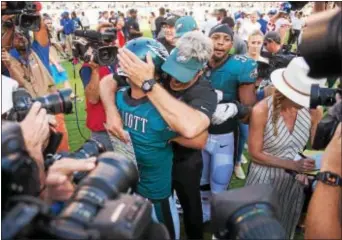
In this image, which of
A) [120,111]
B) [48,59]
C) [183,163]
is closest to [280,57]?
[183,163]

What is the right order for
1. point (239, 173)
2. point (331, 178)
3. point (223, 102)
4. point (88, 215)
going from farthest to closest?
point (239, 173) < point (223, 102) < point (331, 178) < point (88, 215)

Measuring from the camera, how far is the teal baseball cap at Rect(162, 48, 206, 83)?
2408 millimetres

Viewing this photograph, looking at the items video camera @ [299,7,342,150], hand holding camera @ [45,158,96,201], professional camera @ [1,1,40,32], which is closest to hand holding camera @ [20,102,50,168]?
hand holding camera @ [45,158,96,201]

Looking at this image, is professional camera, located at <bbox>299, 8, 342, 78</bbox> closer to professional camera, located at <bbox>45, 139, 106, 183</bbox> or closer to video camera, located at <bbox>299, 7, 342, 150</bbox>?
video camera, located at <bbox>299, 7, 342, 150</bbox>

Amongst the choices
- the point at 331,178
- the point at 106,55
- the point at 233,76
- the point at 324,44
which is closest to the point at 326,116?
the point at 331,178

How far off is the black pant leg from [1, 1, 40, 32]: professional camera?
2162 mm

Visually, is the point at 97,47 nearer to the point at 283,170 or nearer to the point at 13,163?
the point at 283,170

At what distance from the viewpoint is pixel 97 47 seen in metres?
3.09

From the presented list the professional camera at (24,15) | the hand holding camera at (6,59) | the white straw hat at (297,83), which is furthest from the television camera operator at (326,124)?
the professional camera at (24,15)

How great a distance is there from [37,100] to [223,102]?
1.73 metres

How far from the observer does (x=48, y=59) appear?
4.68m

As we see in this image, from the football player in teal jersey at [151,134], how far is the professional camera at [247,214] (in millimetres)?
885

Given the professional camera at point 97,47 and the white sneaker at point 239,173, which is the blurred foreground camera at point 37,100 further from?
the white sneaker at point 239,173

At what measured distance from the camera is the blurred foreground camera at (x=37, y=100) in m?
1.84
